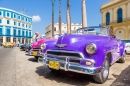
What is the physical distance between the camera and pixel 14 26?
55.7 meters

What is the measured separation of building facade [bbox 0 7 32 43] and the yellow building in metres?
35.0

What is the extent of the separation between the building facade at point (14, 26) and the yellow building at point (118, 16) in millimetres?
34959

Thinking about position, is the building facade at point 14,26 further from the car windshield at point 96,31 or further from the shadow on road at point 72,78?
the shadow on road at point 72,78

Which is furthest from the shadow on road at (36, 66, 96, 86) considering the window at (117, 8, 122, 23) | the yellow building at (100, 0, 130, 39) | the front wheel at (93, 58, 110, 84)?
the window at (117, 8, 122, 23)

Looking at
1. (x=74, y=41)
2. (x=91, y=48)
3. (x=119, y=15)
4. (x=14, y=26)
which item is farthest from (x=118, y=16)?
(x=14, y=26)

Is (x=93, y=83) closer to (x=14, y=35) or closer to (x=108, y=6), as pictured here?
(x=108, y=6)

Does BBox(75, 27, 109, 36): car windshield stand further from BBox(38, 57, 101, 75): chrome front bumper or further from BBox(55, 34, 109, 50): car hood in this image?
BBox(38, 57, 101, 75): chrome front bumper

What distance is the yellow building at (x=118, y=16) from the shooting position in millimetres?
24606

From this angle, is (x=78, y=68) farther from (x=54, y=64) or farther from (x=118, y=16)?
(x=118, y=16)

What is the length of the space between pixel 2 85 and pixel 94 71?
2.41 meters

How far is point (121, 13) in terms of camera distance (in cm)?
2602

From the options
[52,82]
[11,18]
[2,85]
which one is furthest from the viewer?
[11,18]

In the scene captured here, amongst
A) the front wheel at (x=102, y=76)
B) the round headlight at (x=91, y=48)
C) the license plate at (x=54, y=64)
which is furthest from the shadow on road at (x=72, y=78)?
the round headlight at (x=91, y=48)

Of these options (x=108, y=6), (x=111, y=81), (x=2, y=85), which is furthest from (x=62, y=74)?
(x=108, y=6)
